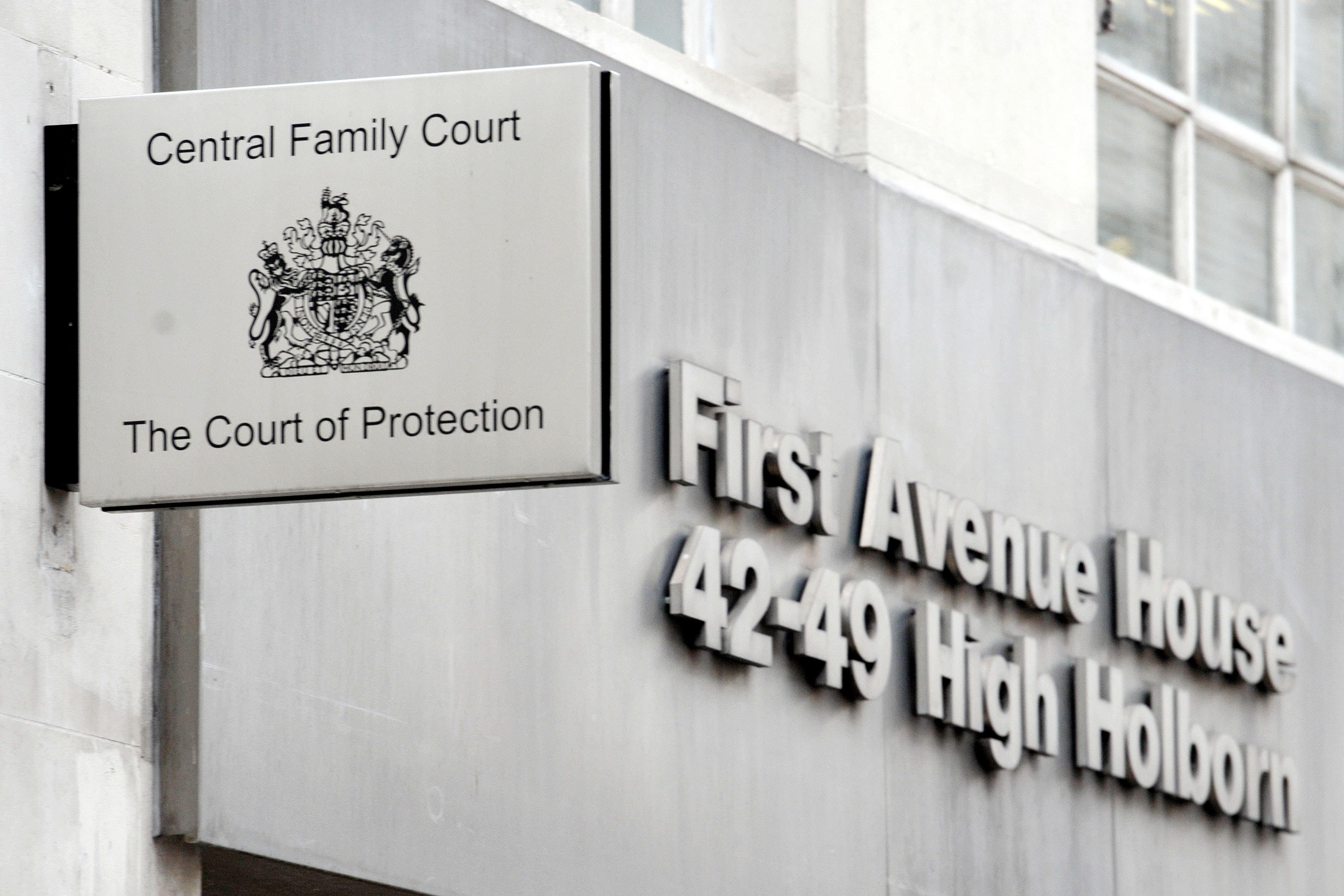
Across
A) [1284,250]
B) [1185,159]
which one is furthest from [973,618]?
[1284,250]

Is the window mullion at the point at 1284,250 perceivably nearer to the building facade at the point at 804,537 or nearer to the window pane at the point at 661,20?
the building facade at the point at 804,537

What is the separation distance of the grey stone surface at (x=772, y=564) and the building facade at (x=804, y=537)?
0.7 inches

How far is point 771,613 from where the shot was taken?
30.0 ft

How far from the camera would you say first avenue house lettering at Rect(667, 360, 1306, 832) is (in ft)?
29.5

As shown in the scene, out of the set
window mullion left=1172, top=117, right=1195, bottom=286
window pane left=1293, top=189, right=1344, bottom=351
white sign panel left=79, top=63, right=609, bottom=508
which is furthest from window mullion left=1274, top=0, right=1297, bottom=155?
white sign panel left=79, top=63, right=609, bottom=508

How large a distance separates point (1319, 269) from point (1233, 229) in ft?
2.48

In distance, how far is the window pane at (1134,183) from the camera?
12078 mm

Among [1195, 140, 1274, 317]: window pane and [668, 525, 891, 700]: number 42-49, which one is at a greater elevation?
[1195, 140, 1274, 317]: window pane

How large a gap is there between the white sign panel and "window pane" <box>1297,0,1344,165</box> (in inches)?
314

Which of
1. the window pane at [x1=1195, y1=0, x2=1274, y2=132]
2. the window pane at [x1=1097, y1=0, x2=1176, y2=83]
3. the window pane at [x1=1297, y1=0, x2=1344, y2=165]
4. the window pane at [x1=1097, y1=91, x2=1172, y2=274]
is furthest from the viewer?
the window pane at [x1=1297, y1=0, x2=1344, y2=165]

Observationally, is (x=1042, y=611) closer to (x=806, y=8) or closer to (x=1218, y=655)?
(x=1218, y=655)

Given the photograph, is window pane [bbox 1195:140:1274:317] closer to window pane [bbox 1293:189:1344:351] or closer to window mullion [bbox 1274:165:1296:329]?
window mullion [bbox 1274:165:1296:329]

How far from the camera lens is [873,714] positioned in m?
9.60

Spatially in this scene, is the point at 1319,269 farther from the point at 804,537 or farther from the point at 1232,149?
the point at 804,537
